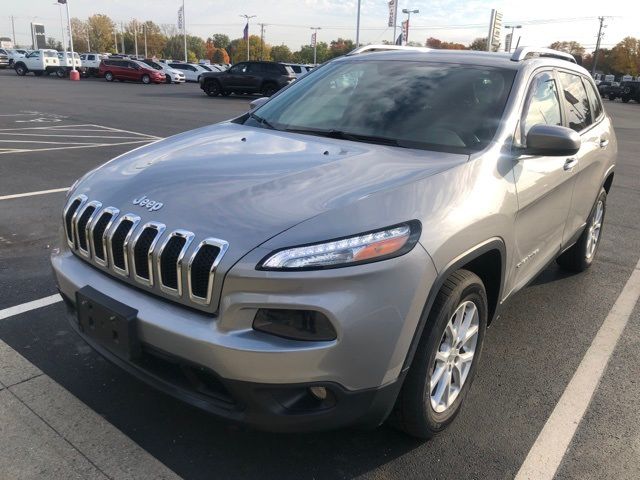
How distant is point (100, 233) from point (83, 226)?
0.17 metres

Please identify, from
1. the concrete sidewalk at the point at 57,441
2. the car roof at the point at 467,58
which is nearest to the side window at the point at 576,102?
the car roof at the point at 467,58

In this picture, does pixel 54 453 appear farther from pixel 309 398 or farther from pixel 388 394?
pixel 388 394

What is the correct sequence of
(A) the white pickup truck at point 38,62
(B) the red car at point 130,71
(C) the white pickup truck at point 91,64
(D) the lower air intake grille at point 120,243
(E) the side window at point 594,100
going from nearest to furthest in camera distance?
(D) the lower air intake grille at point 120,243
(E) the side window at point 594,100
(B) the red car at point 130,71
(A) the white pickup truck at point 38,62
(C) the white pickup truck at point 91,64

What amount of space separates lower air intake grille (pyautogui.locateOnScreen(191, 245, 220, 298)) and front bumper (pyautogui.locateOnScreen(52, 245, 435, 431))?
9 centimetres

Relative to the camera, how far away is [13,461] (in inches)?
94.2

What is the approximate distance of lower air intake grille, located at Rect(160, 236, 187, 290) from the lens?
2.16 meters

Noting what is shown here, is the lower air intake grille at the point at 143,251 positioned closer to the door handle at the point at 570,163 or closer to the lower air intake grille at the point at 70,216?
the lower air intake grille at the point at 70,216

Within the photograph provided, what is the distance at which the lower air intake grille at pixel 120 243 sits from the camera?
2344 mm

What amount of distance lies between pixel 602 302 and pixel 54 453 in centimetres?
389

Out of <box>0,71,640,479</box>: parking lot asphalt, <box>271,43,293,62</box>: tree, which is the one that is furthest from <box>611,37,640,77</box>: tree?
<box>0,71,640,479</box>: parking lot asphalt

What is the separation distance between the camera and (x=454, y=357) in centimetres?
269

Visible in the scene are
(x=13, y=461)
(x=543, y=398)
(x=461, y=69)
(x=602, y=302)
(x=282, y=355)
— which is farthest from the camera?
(x=602, y=302)

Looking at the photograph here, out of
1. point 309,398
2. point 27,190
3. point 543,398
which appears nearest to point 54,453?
point 309,398

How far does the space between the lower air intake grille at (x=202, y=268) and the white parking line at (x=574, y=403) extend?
1.58m
